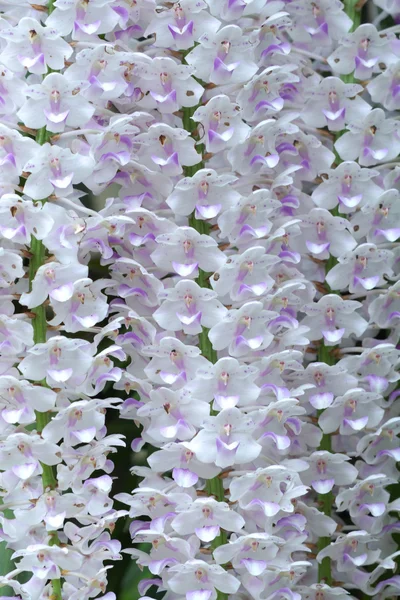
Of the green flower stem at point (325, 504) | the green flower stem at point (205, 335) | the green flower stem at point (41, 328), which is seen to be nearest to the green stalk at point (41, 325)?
the green flower stem at point (41, 328)

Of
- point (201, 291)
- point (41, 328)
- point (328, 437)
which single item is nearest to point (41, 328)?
point (41, 328)

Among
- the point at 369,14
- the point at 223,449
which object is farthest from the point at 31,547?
the point at 369,14

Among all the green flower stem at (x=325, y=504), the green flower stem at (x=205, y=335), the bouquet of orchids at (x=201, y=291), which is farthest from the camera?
the green flower stem at (x=325, y=504)

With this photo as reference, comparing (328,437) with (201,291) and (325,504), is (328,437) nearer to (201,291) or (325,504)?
(325,504)

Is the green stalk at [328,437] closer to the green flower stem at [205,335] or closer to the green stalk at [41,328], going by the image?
the green flower stem at [205,335]

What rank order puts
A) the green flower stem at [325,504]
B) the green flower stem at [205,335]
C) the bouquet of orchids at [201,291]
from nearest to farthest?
1. the bouquet of orchids at [201,291]
2. the green flower stem at [205,335]
3. the green flower stem at [325,504]

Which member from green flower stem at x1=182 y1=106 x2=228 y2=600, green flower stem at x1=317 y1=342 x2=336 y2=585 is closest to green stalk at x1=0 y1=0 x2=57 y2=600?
green flower stem at x1=182 y1=106 x2=228 y2=600

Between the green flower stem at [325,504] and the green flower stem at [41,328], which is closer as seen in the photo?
the green flower stem at [41,328]

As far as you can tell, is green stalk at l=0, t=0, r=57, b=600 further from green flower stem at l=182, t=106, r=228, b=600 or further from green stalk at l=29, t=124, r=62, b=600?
green flower stem at l=182, t=106, r=228, b=600
